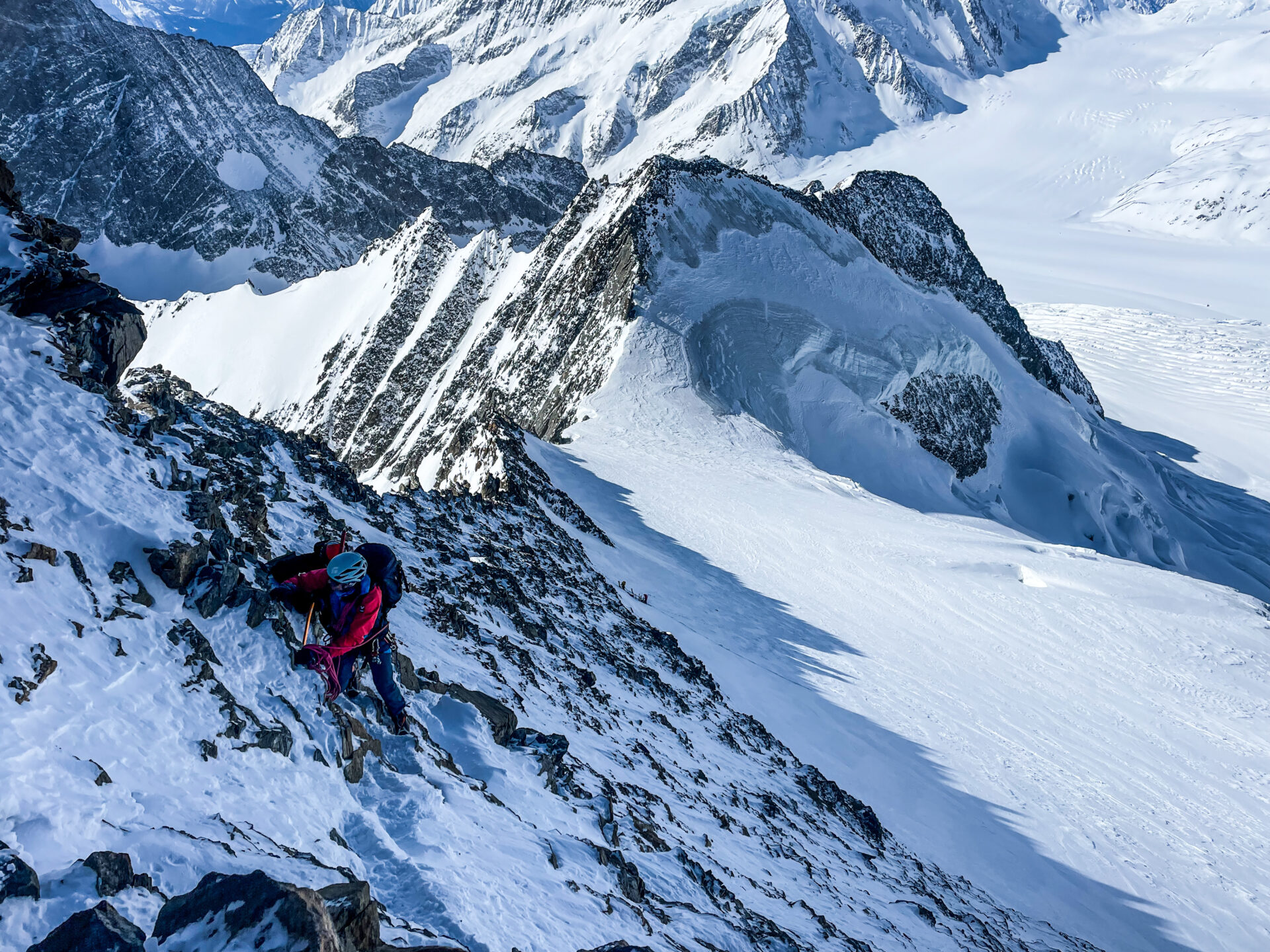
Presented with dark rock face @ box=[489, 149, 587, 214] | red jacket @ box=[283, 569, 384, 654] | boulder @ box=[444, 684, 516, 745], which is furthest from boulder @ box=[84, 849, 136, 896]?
dark rock face @ box=[489, 149, 587, 214]

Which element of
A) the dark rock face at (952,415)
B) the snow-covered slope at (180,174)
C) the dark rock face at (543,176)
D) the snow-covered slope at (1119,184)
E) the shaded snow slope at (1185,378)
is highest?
the snow-covered slope at (1119,184)

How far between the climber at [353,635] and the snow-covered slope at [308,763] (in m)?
0.19

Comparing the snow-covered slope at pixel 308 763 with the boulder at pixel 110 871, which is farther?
the snow-covered slope at pixel 308 763

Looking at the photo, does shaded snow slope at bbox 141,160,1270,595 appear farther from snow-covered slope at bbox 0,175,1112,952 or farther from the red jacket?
the red jacket

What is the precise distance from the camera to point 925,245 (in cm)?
5722

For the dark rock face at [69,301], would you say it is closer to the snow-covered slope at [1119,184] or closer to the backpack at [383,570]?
the backpack at [383,570]

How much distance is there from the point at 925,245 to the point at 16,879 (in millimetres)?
60856

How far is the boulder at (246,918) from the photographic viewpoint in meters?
3.56

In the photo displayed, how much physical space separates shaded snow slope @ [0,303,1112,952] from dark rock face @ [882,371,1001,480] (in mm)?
34389

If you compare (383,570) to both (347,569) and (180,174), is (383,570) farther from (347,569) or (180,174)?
(180,174)

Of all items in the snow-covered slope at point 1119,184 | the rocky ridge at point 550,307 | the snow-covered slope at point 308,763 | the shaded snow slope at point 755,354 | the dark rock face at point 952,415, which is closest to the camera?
the snow-covered slope at point 308,763

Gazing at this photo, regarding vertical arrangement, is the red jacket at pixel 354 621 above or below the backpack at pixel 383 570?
below

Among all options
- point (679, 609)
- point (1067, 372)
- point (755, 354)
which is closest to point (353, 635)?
point (679, 609)

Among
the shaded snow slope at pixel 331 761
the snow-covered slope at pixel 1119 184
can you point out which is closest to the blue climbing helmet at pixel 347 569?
the shaded snow slope at pixel 331 761
